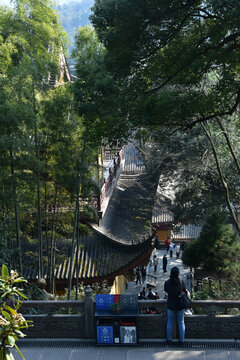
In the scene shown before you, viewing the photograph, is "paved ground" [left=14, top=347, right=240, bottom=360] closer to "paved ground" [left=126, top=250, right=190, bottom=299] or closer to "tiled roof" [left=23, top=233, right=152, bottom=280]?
"tiled roof" [left=23, top=233, right=152, bottom=280]

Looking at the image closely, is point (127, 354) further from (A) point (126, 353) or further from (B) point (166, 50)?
(B) point (166, 50)

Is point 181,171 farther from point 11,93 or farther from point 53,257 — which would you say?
point 11,93

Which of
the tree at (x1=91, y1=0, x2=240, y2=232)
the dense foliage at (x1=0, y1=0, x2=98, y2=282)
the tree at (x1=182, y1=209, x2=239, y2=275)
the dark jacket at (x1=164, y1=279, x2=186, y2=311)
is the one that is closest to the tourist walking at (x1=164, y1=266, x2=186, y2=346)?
the dark jacket at (x1=164, y1=279, x2=186, y2=311)

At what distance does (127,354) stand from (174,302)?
0.84 metres

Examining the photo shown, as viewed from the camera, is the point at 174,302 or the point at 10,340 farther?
the point at 174,302

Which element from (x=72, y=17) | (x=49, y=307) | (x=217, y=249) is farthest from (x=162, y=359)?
(x=72, y=17)

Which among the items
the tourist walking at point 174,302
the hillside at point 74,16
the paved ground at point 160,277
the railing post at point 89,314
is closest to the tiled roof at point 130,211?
the paved ground at point 160,277

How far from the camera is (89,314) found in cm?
589

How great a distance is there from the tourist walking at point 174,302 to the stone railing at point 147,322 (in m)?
0.16

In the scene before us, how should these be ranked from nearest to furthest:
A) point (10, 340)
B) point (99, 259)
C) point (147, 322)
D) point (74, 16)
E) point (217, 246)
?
point (10, 340) < point (147, 322) < point (217, 246) < point (99, 259) < point (74, 16)

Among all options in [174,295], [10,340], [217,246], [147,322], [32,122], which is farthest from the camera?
[217,246]

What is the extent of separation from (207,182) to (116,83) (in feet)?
26.9

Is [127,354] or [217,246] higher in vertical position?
[217,246]

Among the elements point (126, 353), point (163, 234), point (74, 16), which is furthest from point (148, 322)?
point (74, 16)
